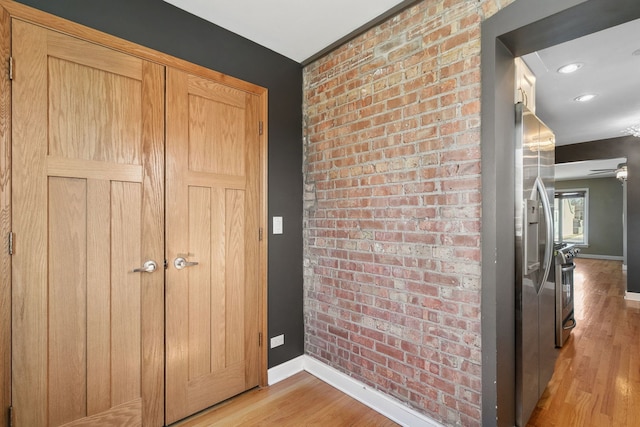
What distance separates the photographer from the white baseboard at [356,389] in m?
1.84

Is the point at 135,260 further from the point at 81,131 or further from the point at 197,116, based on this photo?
the point at 197,116

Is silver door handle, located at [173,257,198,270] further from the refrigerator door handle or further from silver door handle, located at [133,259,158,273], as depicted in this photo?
the refrigerator door handle

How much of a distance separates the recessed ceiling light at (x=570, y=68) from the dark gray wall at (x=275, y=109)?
2.29 metres

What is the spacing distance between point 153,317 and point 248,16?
2.05 meters

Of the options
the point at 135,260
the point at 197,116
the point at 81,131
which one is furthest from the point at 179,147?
the point at 135,260

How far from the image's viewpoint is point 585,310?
4230mm

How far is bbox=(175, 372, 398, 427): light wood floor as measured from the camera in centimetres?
192

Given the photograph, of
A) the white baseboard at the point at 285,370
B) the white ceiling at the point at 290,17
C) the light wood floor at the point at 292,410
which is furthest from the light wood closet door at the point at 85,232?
the white baseboard at the point at 285,370

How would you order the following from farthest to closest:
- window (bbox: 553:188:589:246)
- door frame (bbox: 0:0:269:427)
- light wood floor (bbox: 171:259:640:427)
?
window (bbox: 553:188:589:246) → light wood floor (bbox: 171:259:640:427) → door frame (bbox: 0:0:269:427)

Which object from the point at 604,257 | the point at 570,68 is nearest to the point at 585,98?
the point at 570,68

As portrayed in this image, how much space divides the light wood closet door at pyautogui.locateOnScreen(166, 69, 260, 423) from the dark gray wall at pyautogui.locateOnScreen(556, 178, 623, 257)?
1155 centimetres

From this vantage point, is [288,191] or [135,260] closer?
[135,260]

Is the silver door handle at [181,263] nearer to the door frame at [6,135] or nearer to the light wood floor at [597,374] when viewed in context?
the door frame at [6,135]

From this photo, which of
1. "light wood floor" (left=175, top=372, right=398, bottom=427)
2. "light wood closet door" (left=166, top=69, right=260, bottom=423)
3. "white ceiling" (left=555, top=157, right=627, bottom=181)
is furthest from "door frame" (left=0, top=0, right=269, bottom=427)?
"white ceiling" (left=555, top=157, right=627, bottom=181)
